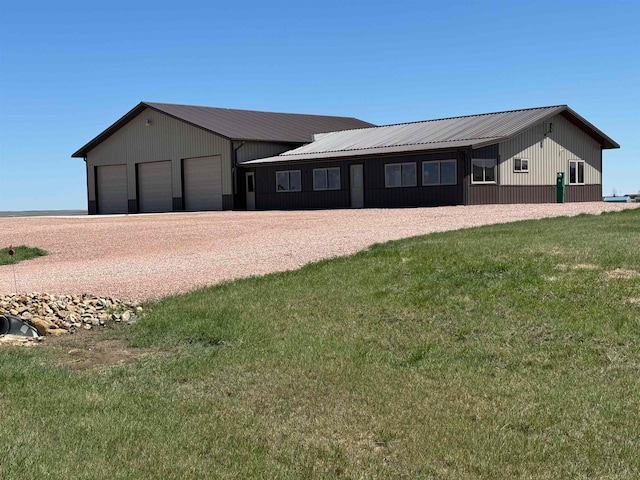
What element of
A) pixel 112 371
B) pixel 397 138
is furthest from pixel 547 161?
pixel 112 371

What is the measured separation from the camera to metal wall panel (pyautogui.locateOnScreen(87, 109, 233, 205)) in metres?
39.5

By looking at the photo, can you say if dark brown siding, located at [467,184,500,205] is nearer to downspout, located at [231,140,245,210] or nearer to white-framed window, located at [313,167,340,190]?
white-framed window, located at [313,167,340,190]

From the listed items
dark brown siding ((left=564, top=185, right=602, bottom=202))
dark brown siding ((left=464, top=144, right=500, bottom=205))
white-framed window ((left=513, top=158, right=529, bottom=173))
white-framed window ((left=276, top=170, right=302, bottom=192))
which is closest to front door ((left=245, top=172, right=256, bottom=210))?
white-framed window ((left=276, top=170, right=302, bottom=192))

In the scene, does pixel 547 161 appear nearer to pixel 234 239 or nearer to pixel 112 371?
pixel 234 239

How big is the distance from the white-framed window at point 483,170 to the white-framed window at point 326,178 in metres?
7.19

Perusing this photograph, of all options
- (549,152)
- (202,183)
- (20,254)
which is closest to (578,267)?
(20,254)

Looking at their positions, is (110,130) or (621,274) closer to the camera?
(621,274)

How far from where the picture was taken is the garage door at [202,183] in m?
39.9

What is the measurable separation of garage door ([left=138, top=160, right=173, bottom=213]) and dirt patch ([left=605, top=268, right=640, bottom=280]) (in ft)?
114

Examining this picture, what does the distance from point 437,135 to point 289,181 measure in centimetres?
794

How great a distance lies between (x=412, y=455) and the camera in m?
4.96

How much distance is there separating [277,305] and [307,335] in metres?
1.64

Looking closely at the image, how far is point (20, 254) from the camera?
1811 cm

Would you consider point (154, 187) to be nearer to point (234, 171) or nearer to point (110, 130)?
point (110, 130)
